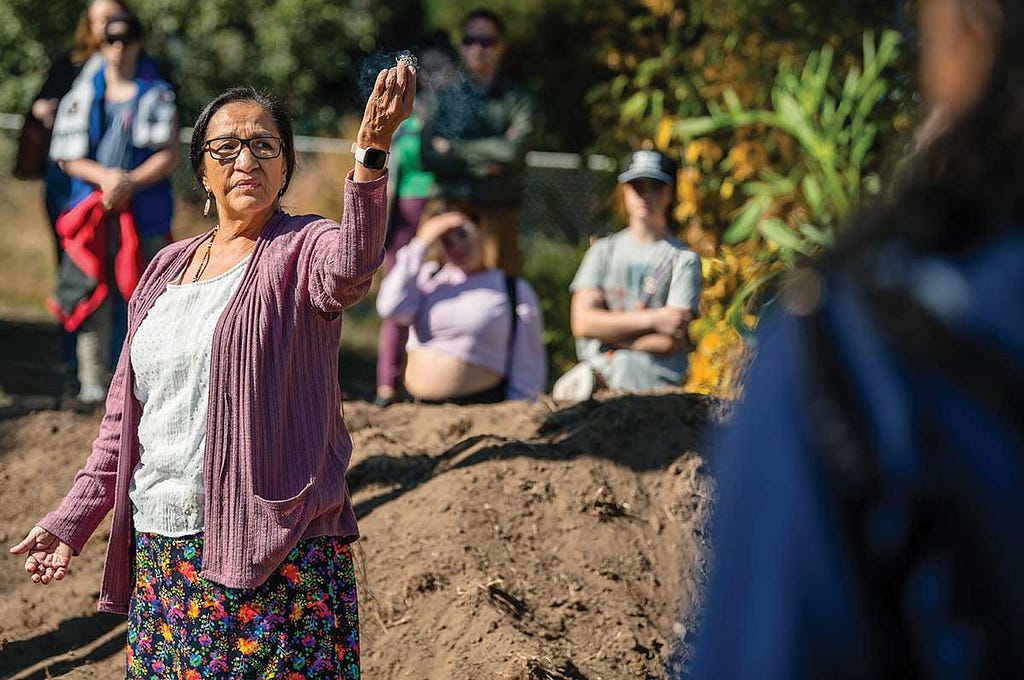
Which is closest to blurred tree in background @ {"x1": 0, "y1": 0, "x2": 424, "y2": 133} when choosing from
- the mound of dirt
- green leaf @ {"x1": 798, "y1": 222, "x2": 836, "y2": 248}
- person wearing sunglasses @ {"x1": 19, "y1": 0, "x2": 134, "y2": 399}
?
person wearing sunglasses @ {"x1": 19, "y1": 0, "x2": 134, "y2": 399}

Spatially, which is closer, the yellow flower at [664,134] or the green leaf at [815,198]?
the green leaf at [815,198]

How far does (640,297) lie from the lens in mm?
6180

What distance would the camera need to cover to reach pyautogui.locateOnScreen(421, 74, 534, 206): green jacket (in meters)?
7.34

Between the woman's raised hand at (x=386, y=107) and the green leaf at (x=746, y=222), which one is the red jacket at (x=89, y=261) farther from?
the woman's raised hand at (x=386, y=107)

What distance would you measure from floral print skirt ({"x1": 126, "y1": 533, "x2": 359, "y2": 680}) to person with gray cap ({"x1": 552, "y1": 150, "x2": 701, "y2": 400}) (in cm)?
288

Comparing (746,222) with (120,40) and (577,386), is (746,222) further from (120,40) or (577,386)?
(120,40)

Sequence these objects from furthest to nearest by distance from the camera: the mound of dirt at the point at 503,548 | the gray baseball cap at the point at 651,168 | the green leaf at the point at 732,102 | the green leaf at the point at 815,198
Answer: the green leaf at the point at 732,102 < the green leaf at the point at 815,198 < the gray baseball cap at the point at 651,168 < the mound of dirt at the point at 503,548

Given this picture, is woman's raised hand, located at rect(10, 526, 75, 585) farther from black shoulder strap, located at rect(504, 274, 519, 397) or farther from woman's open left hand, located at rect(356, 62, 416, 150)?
black shoulder strap, located at rect(504, 274, 519, 397)

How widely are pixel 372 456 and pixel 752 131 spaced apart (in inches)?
137

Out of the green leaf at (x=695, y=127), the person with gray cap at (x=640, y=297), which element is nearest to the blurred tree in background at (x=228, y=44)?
the green leaf at (x=695, y=127)

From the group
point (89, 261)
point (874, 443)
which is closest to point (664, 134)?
point (89, 261)

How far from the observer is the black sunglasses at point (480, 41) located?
7.52 meters

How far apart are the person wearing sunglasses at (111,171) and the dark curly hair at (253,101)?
3.22 m

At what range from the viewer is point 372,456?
5859 millimetres
